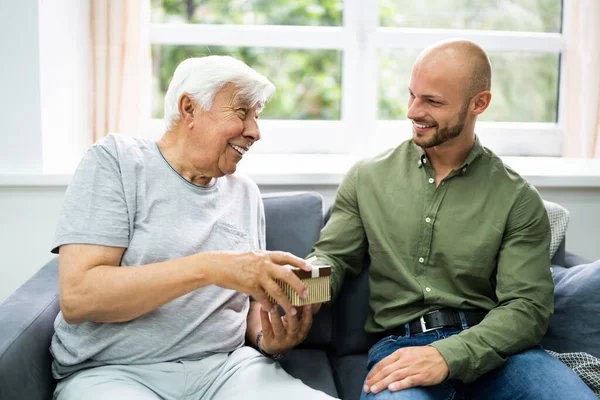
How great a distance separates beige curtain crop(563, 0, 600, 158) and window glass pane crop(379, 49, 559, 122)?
0.56ft

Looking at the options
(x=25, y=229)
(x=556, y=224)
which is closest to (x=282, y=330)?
(x=556, y=224)

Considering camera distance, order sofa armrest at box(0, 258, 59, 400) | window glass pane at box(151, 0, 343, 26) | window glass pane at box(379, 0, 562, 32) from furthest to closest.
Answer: window glass pane at box(379, 0, 562, 32), window glass pane at box(151, 0, 343, 26), sofa armrest at box(0, 258, 59, 400)

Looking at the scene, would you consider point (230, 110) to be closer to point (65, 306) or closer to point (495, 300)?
point (65, 306)

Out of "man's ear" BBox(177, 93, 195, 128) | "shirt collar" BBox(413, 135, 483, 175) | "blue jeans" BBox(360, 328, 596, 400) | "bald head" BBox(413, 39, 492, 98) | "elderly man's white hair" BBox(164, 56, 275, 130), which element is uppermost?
"bald head" BBox(413, 39, 492, 98)

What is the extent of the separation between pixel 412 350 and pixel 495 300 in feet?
1.33

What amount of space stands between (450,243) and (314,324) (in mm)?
526

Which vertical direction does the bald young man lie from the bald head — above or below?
below

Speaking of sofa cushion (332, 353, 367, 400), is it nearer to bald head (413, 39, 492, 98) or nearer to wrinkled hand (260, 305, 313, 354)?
wrinkled hand (260, 305, 313, 354)

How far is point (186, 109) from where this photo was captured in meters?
1.54

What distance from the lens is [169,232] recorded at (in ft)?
4.82

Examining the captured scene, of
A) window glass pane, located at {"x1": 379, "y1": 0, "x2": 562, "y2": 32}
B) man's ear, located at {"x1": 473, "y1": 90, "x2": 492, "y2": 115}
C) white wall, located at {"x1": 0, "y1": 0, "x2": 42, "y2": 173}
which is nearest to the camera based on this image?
man's ear, located at {"x1": 473, "y1": 90, "x2": 492, "y2": 115}

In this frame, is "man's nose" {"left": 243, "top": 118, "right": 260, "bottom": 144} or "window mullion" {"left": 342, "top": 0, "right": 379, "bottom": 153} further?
"window mullion" {"left": 342, "top": 0, "right": 379, "bottom": 153}

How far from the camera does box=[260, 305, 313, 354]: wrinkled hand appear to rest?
151 cm

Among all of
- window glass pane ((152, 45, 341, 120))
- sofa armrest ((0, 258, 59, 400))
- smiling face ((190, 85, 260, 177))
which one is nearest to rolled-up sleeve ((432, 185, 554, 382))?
smiling face ((190, 85, 260, 177))
